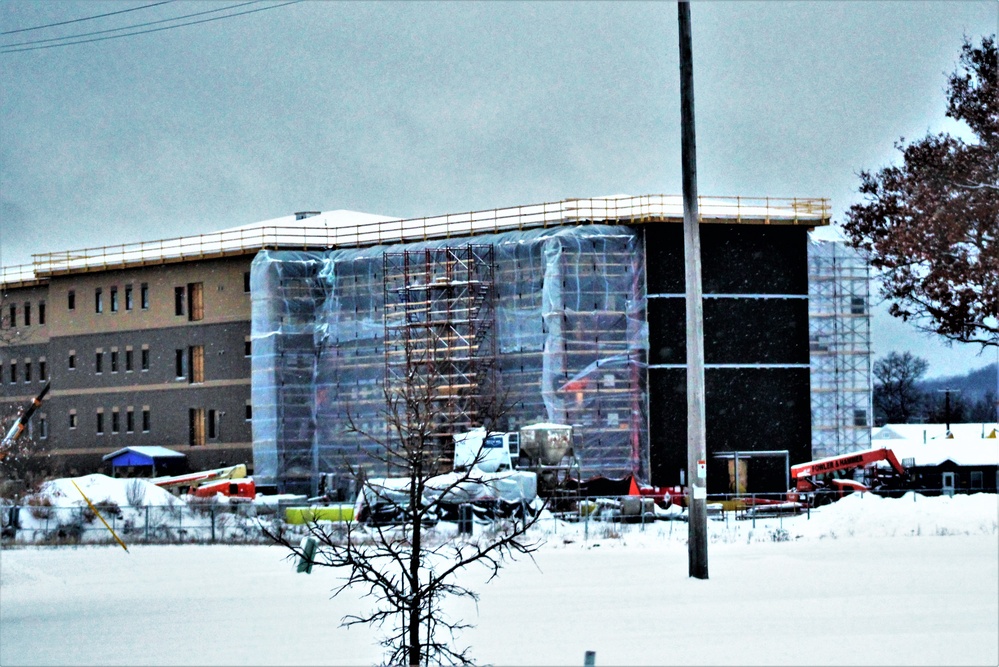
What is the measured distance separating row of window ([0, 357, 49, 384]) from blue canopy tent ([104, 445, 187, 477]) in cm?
927

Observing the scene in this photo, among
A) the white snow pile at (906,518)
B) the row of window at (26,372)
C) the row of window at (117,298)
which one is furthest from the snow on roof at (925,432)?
the white snow pile at (906,518)

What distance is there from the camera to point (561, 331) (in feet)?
160

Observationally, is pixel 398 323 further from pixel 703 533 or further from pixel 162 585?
pixel 703 533

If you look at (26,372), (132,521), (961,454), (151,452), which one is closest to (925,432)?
(961,454)

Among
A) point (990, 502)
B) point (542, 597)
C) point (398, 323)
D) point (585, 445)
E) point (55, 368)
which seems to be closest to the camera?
point (542, 597)

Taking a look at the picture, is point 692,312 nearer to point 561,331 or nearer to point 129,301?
point 561,331

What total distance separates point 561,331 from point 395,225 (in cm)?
1211

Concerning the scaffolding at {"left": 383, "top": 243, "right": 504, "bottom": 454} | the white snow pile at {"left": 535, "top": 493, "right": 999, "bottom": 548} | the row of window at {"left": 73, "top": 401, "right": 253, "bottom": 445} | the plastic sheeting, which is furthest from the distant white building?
the row of window at {"left": 73, "top": 401, "right": 253, "bottom": 445}

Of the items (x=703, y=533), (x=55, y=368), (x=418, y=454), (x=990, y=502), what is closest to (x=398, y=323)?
(x=55, y=368)

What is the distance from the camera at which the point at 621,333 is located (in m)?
49.6

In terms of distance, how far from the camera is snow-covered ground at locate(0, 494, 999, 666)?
13.2 metres

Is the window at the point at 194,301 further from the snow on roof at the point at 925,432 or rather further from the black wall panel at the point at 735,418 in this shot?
the snow on roof at the point at 925,432

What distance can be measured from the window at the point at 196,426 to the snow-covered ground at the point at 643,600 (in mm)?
29615

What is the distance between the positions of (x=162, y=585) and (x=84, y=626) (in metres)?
5.84
